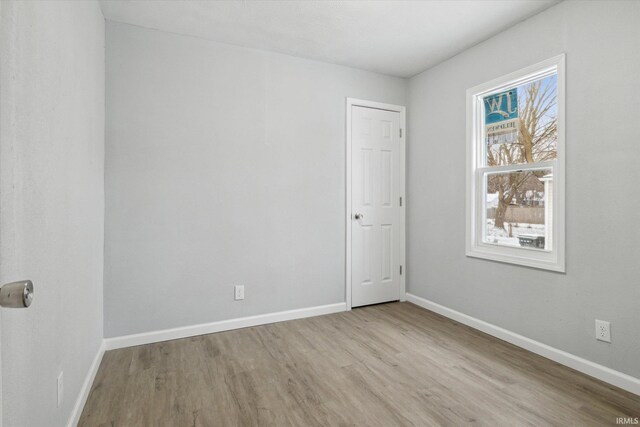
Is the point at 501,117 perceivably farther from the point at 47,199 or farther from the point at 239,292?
the point at 47,199

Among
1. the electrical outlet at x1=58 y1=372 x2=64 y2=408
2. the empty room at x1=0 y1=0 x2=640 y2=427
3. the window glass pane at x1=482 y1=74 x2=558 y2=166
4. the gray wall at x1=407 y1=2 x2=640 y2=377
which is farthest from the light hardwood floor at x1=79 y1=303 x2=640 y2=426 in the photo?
the window glass pane at x1=482 y1=74 x2=558 y2=166

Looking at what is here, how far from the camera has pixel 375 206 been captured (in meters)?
3.69

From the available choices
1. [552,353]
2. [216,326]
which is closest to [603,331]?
[552,353]

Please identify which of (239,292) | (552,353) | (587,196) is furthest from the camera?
(239,292)

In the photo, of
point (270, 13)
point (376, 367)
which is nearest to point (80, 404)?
point (376, 367)

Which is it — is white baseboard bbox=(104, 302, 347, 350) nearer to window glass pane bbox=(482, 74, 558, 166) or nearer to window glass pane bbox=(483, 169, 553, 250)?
window glass pane bbox=(483, 169, 553, 250)

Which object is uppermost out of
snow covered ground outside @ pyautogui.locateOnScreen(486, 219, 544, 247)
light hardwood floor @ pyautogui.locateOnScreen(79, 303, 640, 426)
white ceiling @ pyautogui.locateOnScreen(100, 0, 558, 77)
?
white ceiling @ pyautogui.locateOnScreen(100, 0, 558, 77)

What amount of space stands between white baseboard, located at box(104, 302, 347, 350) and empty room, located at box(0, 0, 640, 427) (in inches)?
0.7

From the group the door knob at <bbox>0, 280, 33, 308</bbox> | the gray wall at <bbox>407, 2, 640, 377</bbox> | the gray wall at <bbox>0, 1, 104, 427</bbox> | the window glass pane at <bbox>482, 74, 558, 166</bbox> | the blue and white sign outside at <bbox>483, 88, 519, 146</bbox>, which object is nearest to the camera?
the door knob at <bbox>0, 280, 33, 308</bbox>

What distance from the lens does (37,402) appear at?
1200mm

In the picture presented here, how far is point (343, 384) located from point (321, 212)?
1719mm

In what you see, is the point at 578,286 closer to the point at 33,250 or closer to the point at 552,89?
the point at 552,89

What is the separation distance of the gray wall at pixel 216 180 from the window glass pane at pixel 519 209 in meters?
1.44

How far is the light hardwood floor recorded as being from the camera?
5.85 ft
